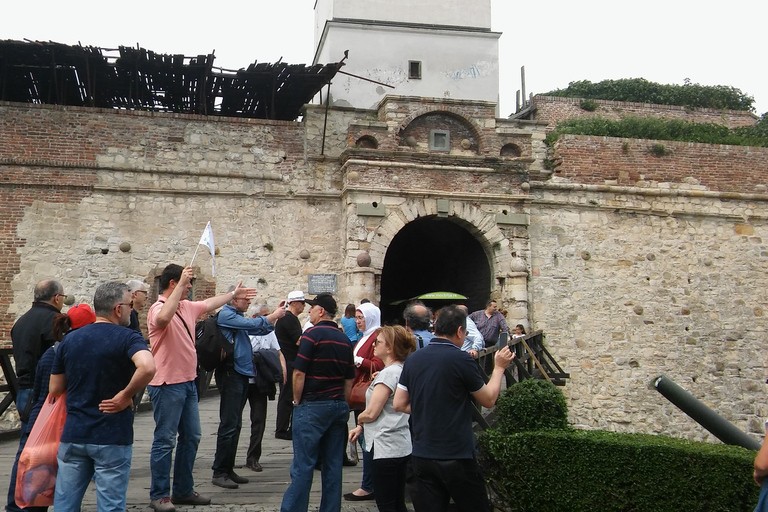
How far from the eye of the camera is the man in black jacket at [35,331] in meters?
5.70

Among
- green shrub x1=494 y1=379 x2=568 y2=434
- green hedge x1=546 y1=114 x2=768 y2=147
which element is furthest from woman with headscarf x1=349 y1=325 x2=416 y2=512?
green hedge x1=546 y1=114 x2=768 y2=147

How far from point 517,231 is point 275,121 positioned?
16.7 feet

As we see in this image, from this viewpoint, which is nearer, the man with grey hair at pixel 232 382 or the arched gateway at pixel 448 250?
the man with grey hair at pixel 232 382

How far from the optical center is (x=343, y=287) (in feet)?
43.6

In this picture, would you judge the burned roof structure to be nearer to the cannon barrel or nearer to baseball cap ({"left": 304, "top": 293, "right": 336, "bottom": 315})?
baseball cap ({"left": 304, "top": 293, "right": 336, "bottom": 315})

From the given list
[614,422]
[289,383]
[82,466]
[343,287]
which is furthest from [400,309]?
[82,466]

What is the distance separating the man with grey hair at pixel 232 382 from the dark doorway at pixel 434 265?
25.2ft

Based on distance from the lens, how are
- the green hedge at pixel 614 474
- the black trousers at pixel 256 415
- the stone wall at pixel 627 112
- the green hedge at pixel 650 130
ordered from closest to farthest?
the green hedge at pixel 614 474
the black trousers at pixel 256 415
the green hedge at pixel 650 130
the stone wall at pixel 627 112

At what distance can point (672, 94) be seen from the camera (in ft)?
101

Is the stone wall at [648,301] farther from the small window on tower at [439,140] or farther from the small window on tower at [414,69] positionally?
the small window on tower at [414,69]

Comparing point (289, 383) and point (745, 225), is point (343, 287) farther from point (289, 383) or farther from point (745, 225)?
point (745, 225)

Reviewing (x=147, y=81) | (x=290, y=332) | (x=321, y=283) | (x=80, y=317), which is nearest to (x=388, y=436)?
(x=80, y=317)

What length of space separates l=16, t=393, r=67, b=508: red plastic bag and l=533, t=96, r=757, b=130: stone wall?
21.7 metres

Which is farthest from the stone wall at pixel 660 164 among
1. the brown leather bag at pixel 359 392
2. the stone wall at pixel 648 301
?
the brown leather bag at pixel 359 392
